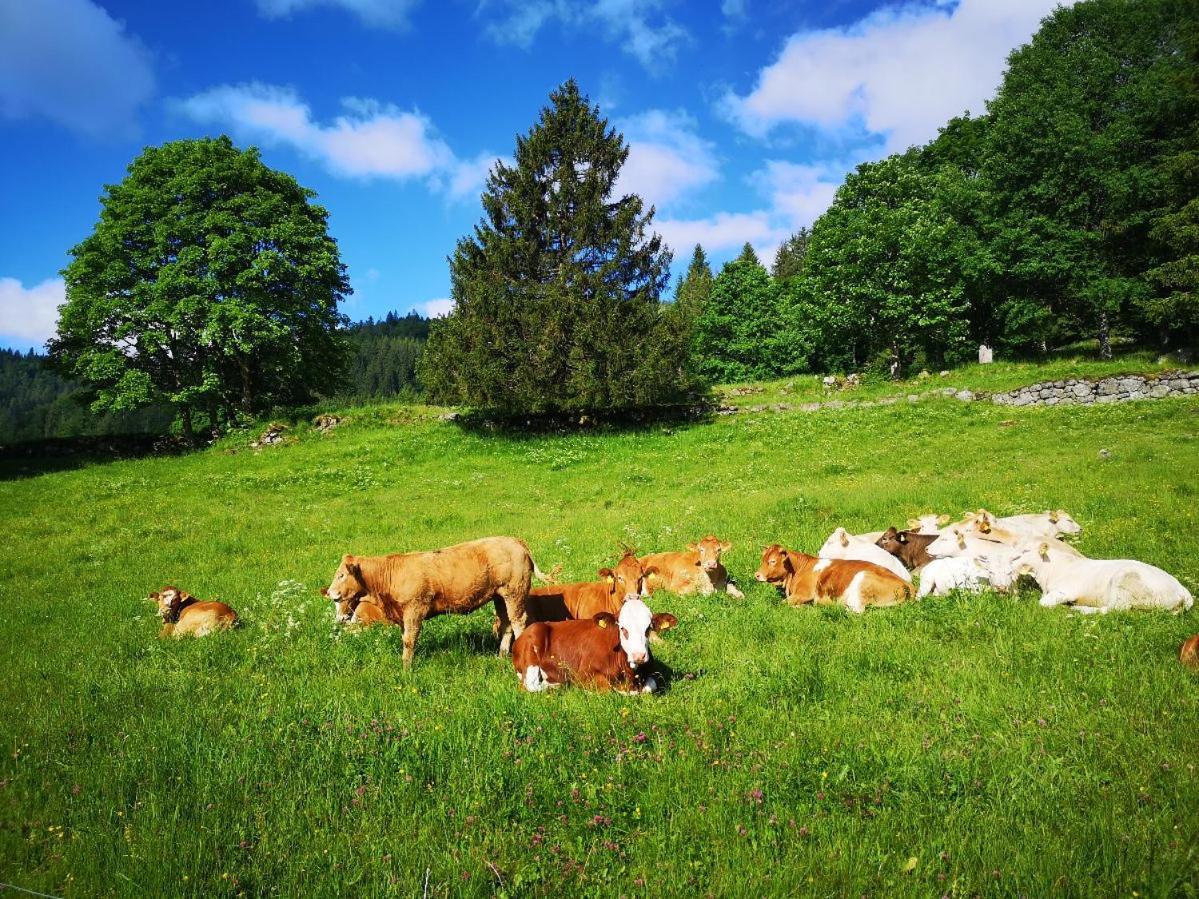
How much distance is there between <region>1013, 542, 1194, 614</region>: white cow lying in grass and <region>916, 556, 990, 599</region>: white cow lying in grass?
656 mm

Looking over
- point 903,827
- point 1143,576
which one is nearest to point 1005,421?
point 1143,576

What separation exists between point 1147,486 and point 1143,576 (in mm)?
8300

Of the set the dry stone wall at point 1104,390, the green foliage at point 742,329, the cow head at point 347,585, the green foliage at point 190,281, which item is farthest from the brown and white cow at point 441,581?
the green foliage at point 742,329

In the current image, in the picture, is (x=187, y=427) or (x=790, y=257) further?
(x=790, y=257)

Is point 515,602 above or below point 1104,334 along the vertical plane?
below

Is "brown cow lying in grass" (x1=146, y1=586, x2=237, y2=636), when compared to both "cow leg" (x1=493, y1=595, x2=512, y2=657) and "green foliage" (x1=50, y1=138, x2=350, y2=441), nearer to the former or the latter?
"cow leg" (x1=493, y1=595, x2=512, y2=657)

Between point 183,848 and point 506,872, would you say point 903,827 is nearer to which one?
point 506,872

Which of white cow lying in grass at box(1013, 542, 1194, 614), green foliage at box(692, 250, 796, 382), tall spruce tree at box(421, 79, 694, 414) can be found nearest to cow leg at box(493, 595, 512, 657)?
white cow lying in grass at box(1013, 542, 1194, 614)

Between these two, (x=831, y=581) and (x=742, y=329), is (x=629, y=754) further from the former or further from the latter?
(x=742, y=329)

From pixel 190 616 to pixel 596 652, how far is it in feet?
22.4

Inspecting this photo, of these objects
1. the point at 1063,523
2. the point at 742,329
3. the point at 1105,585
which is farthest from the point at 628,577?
the point at 742,329

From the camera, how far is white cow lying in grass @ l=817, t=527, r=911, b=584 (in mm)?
9781

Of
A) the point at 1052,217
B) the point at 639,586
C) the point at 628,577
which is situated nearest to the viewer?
the point at 639,586

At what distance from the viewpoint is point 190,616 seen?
9.33 m
